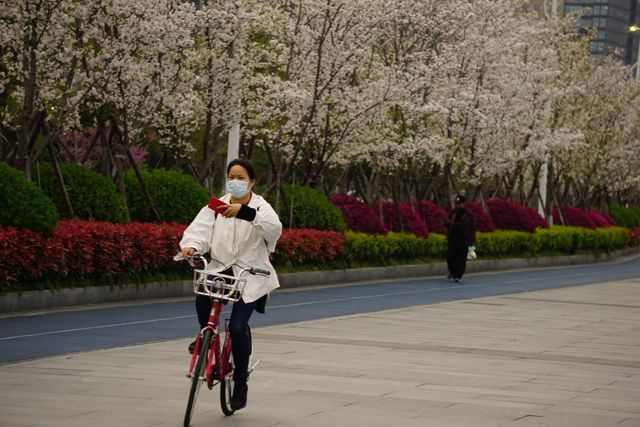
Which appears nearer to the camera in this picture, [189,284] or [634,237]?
[189,284]

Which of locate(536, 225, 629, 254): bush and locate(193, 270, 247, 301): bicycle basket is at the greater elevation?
locate(536, 225, 629, 254): bush

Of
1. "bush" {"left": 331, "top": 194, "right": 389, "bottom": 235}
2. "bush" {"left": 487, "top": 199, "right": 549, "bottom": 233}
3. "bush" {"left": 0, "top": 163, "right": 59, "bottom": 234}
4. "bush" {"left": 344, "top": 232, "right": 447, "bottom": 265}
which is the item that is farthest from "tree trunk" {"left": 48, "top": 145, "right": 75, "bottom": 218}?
"bush" {"left": 487, "top": 199, "right": 549, "bottom": 233}

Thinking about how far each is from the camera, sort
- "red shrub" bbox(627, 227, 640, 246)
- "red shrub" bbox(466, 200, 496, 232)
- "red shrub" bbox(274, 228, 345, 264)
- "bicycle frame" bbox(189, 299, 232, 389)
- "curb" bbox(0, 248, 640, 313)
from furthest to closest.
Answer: "red shrub" bbox(627, 227, 640, 246) → "red shrub" bbox(466, 200, 496, 232) → "red shrub" bbox(274, 228, 345, 264) → "curb" bbox(0, 248, 640, 313) → "bicycle frame" bbox(189, 299, 232, 389)

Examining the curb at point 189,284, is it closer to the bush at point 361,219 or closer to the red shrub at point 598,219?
the bush at point 361,219

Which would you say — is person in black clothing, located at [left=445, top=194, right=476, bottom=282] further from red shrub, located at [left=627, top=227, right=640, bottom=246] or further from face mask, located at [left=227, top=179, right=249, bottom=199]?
red shrub, located at [left=627, top=227, right=640, bottom=246]

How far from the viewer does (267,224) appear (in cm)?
973

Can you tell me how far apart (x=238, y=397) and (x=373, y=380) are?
2.55 metres

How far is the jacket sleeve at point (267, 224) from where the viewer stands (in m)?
9.70

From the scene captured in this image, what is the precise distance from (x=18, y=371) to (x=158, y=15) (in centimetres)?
1190

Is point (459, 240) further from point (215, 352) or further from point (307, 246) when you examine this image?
point (215, 352)

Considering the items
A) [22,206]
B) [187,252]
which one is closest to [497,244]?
[22,206]

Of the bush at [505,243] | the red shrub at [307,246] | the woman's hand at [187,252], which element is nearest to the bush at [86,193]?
the red shrub at [307,246]

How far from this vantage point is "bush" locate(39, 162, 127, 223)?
22594 millimetres

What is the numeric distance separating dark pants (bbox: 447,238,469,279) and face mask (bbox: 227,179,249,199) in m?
21.0
